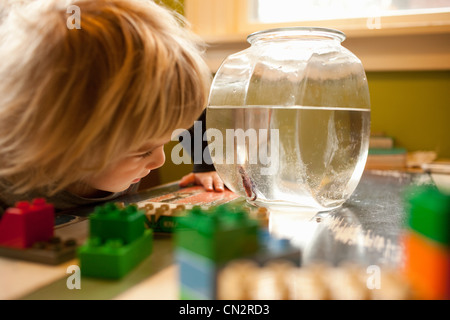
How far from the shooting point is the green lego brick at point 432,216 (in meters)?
0.28

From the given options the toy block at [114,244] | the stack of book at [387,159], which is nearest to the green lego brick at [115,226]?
the toy block at [114,244]

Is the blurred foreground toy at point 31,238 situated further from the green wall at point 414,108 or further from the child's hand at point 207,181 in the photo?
the green wall at point 414,108

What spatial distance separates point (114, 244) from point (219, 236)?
0.13 m

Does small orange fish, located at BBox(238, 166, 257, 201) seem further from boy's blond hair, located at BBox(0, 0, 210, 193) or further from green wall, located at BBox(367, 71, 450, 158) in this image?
green wall, located at BBox(367, 71, 450, 158)

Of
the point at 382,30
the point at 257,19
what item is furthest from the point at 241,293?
the point at 257,19

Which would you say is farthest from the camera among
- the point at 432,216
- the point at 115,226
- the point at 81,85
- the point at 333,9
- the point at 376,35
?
the point at 333,9

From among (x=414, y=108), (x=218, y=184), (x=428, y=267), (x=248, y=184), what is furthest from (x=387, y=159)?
(x=428, y=267)

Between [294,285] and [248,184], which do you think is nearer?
[294,285]

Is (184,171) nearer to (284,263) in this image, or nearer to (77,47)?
(77,47)

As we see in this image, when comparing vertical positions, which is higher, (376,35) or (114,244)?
(376,35)

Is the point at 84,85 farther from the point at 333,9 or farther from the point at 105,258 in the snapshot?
the point at 333,9


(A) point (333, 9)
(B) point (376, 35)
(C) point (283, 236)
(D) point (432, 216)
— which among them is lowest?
(C) point (283, 236)

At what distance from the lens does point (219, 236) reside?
1.02ft
